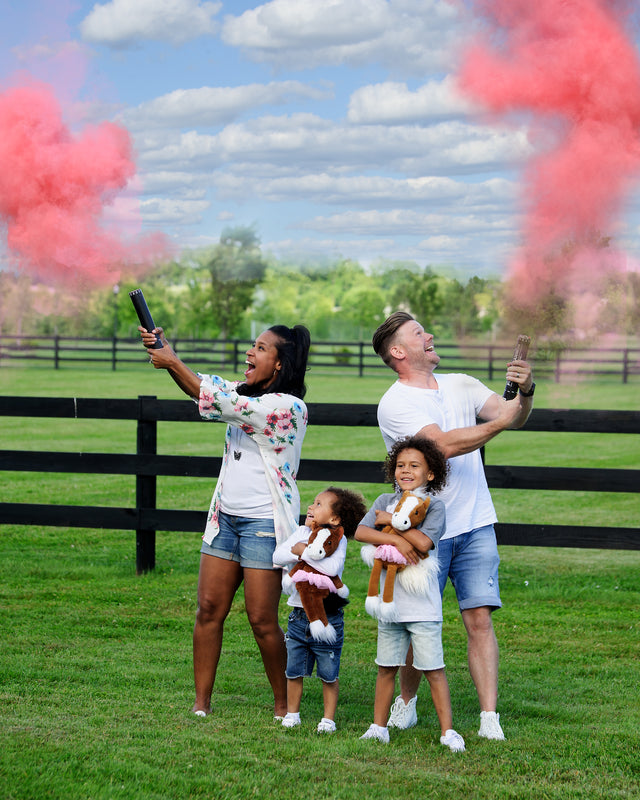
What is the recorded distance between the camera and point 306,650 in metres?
4.61


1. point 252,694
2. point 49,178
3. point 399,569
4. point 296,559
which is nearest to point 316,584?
point 296,559

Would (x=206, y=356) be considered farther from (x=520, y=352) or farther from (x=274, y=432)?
(x=520, y=352)

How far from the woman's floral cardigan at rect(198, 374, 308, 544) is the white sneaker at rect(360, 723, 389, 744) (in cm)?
90

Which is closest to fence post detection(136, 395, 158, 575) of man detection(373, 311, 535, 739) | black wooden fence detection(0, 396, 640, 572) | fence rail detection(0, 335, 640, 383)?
black wooden fence detection(0, 396, 640, 572)

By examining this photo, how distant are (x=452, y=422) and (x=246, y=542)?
42.3 inches

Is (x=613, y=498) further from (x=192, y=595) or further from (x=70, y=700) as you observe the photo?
(x=70, y=700)

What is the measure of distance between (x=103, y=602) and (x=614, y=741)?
3.95 meters

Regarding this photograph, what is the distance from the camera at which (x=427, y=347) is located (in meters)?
4.66

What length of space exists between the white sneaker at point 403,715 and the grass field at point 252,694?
3.9 inches

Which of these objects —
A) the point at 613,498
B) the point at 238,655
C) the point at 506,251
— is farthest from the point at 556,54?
the point at 613,498

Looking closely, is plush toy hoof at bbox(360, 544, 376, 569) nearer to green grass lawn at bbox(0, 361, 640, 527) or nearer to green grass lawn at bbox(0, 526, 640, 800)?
green grass lawn at bbox(0, 526, 640, 800)

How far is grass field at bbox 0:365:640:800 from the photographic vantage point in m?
3.82

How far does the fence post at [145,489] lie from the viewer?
797 cm

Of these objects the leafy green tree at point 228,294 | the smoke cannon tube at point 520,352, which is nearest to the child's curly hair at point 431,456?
the smoke cannon tube at point 520,352
